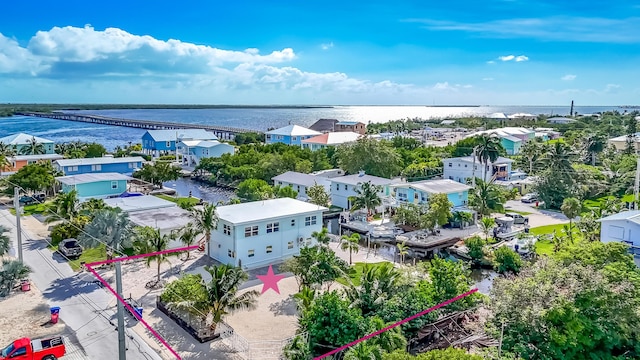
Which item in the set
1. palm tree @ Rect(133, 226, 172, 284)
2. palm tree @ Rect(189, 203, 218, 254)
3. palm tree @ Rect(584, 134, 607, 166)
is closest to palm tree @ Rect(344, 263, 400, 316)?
palm tree @ Rect(189, 203, 218, 254)

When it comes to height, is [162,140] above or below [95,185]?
above

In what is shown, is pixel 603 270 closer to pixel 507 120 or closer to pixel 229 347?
pixel 229 347

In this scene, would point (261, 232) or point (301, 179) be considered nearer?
point (261, 232)

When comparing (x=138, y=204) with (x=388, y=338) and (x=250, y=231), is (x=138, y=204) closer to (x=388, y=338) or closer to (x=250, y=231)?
(x=250, y=231)

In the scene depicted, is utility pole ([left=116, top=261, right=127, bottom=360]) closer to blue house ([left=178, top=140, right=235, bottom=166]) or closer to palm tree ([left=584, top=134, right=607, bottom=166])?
blue house ([left=178, top=140, right=235, bottom=166])

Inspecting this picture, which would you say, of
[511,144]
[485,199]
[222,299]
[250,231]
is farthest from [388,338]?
[511,144]

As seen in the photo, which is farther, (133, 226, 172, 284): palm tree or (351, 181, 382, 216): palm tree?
(351, 181, 382, 216): palm tree
